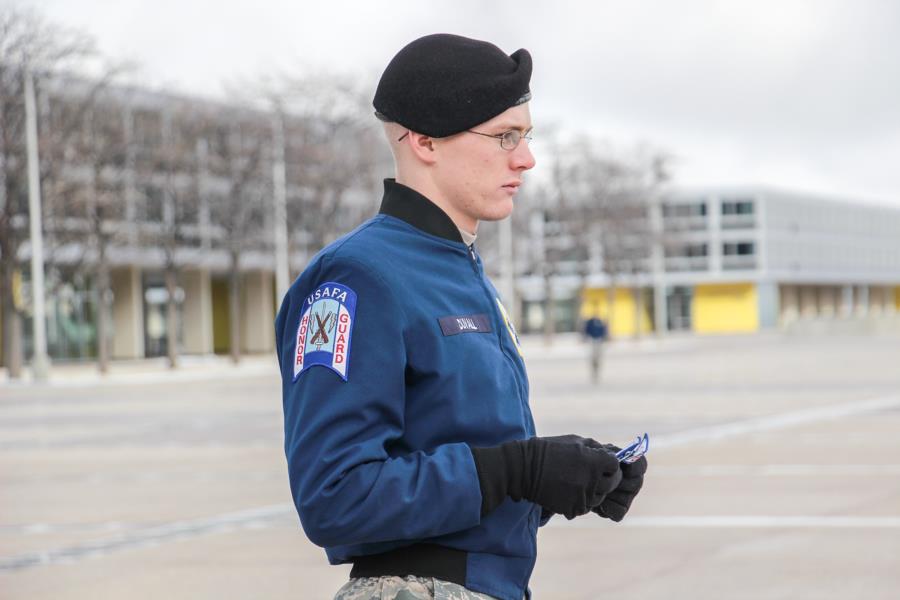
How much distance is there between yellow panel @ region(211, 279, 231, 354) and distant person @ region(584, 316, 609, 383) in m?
46.0

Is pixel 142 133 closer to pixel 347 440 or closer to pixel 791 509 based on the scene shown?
pixel 791 509

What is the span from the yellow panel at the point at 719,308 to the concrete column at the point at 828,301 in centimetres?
1421

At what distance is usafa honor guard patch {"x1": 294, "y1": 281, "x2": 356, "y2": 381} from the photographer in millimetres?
2432

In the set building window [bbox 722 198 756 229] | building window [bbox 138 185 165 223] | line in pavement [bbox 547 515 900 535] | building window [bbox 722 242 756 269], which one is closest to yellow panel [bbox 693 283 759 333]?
building window [bbox 722 242 756 269]

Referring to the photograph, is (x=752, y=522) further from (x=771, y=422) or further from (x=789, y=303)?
(x=789, y=303)

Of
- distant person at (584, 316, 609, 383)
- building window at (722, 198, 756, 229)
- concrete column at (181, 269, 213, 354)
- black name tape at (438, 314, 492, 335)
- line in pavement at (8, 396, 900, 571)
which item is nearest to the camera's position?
black name tape at (438, 314, 492, 335)

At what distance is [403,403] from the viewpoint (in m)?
2.49

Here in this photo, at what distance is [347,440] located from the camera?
242cm

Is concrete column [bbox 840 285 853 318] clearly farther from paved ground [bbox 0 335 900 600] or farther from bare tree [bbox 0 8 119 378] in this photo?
paved ground [bbox 0 335 900 600]

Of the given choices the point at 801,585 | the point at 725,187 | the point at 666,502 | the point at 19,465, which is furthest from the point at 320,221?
the point at 725,187

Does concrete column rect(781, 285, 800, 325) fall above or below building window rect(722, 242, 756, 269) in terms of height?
below

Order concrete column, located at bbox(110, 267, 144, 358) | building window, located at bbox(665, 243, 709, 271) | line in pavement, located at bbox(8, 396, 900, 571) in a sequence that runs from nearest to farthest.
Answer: line in pavement, located at bbox(8, 396, 900, 571) → concrete column, located at bbox(110, 267, 144, 358) → building window, located at bbox(665, 243, 709, 271)

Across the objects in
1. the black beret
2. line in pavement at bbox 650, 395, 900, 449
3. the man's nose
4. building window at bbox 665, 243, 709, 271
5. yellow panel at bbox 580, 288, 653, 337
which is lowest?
yellow panel at bbox 580, 288, 653, 337

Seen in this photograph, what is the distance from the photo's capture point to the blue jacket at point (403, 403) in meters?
2.42
